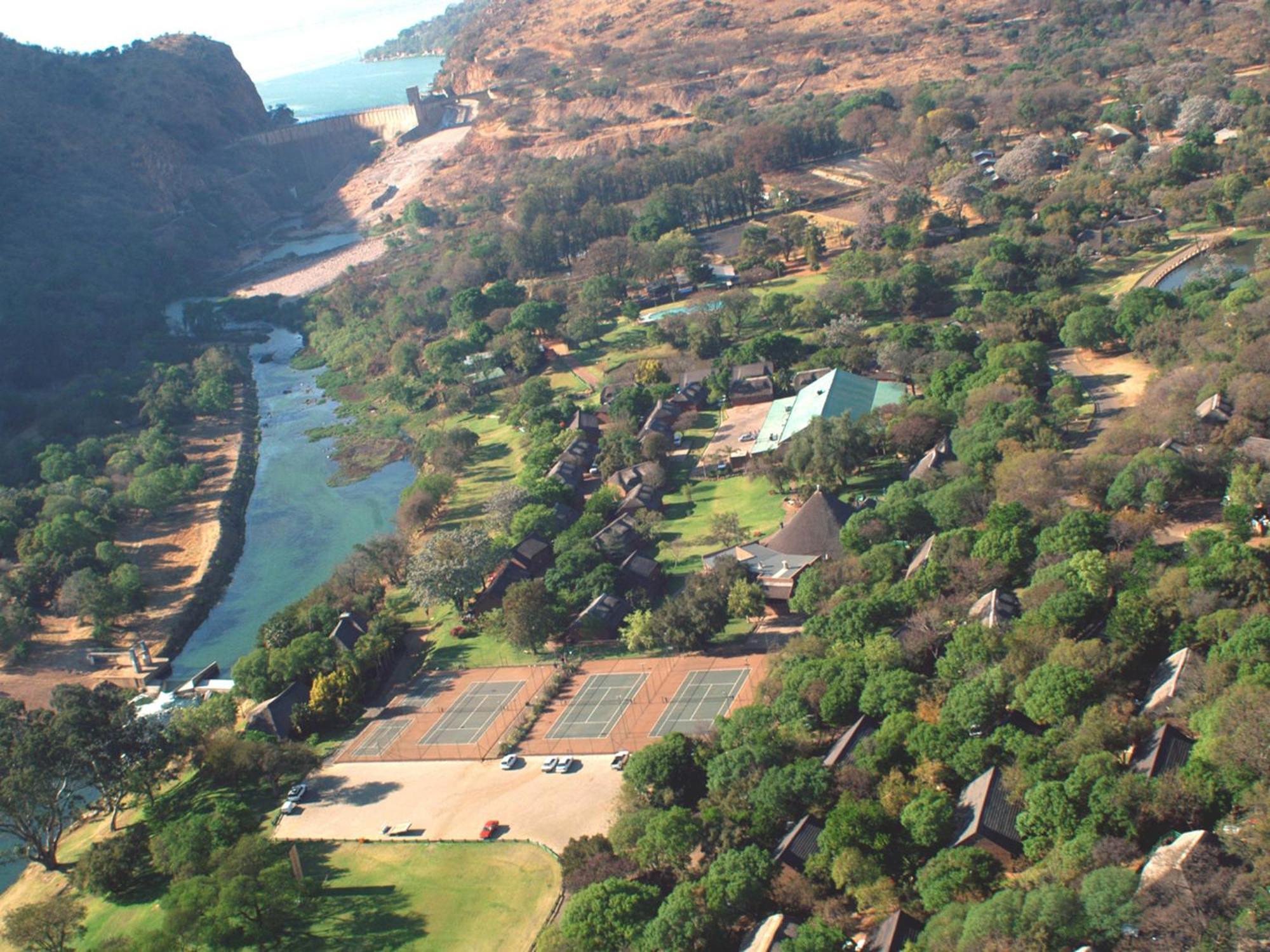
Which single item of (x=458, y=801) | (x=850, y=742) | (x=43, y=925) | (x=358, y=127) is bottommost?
(x=458, y=801)

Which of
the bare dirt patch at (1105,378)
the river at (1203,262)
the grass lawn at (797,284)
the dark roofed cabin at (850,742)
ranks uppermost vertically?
the grass lawn at (797,284)

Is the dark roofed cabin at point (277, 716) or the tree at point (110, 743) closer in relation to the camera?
Answer: the tree at point (110, 743)

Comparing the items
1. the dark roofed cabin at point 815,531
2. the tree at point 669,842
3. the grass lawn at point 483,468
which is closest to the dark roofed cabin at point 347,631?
the grass lawn at point 483,468

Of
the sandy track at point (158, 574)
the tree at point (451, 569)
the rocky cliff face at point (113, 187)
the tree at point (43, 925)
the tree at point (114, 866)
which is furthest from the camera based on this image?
the rocky cliff face at point (113, 187)

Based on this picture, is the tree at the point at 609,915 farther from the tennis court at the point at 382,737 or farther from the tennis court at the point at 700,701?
the tennis court at the point at 382,737

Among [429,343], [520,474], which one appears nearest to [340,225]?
[429,343]

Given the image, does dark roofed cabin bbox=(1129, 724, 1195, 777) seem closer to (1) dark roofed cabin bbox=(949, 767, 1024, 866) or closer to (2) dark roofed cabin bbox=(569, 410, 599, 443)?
(1) dark roofed cabin bbox=(949, 767, 1024, 866)

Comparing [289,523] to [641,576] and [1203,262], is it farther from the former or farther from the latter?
[1203,262]

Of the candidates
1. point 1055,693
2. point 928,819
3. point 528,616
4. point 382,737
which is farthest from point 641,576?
point 928,819
